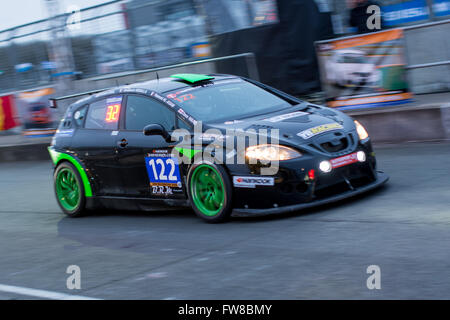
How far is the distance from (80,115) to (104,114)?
25.3 inches

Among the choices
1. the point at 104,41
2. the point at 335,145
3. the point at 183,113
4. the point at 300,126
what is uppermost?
the point at 104,41

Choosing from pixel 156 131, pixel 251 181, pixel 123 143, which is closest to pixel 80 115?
pixel 123 143

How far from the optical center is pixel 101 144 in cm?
841

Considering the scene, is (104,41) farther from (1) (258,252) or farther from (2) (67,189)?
(1) (258,252)

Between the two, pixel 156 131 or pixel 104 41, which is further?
pixel 104 41

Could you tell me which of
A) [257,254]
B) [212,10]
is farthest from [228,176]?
[212,10]

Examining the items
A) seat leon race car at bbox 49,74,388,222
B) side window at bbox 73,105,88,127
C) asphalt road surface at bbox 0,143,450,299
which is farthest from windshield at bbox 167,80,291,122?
side window at bbox 73,105,88,127

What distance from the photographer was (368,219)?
628cm

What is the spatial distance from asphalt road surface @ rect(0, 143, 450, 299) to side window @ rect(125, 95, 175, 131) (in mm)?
1115

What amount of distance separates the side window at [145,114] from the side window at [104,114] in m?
0.23

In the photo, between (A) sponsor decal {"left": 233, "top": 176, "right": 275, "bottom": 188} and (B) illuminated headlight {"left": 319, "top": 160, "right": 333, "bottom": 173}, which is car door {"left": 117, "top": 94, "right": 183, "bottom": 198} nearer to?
(A) sponsor decal {"left": 233, "top": 176, "right": 275, "bottom": 188}

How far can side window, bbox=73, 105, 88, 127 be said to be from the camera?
29.6 feet
